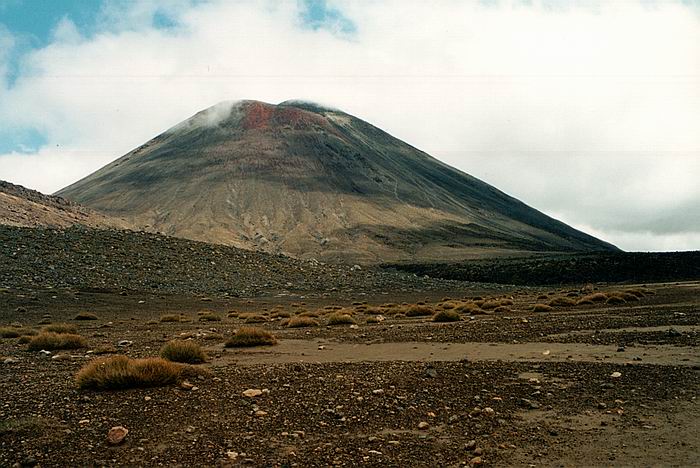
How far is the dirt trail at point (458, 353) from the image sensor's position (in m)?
11.5

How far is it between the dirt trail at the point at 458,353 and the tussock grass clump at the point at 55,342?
416cm

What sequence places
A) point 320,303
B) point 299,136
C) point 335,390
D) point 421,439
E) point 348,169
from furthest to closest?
point 299,136, point 348,169, point 320,303, point 335,390, point 421,439

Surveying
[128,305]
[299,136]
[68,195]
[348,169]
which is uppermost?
[299,136]

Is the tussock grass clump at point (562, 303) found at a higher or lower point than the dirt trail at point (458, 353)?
higher

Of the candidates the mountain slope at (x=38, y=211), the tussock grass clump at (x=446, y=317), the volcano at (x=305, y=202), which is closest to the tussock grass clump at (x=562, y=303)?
the tussock grass clump at (x=446, y=317)

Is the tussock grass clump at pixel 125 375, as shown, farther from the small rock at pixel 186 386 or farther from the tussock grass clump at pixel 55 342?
the tussock grass clump at pixel 55 342

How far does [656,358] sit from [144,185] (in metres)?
167

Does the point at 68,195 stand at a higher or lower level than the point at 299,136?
lower

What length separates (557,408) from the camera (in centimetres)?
759

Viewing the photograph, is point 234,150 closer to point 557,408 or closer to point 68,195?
point 68,195

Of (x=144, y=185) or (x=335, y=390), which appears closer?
(x=335, y=390)

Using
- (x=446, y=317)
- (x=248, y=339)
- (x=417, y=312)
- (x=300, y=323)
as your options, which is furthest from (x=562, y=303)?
(x=248, y=339)

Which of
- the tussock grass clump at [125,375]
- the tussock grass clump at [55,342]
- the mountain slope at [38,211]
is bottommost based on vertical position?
the tussock grass clump at [55,342]

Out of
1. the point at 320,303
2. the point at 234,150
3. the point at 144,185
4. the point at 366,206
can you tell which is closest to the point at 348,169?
the point at 366,206
